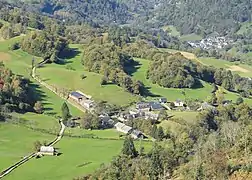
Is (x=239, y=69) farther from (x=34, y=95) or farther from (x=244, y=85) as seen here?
(x=34, y=95)

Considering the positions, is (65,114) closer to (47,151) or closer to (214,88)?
(47,151)

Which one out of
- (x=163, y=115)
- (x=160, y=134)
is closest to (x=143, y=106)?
(x=163, y=115)

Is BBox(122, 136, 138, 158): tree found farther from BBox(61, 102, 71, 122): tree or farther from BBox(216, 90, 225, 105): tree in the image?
BBox(216, 90, 225, 105): tree

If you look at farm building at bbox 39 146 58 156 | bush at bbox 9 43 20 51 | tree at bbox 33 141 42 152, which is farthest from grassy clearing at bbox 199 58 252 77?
farm building at bbox 39 146 58 156

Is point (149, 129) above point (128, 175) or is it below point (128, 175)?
below

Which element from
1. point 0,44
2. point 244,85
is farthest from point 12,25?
point 244,85
